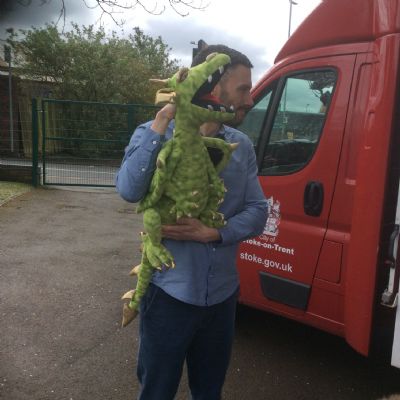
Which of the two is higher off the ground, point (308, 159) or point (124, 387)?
point (308, 159)

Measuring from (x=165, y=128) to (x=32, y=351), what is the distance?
251 cm

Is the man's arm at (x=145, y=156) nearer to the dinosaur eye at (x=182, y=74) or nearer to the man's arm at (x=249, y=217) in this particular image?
the dinosaur eye at (x=182, y=74)

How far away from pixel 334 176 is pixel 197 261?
4.86 feet

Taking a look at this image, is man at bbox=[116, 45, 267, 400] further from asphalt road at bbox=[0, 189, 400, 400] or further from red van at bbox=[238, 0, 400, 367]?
asphalt road at bbox=[0, 189, 400, 400]

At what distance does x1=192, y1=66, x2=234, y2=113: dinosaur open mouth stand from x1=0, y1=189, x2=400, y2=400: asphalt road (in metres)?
2.07

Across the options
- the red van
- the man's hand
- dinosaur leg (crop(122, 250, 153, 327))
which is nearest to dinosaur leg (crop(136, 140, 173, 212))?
the man's hand

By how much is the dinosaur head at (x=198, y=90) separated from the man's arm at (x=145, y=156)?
5 cm

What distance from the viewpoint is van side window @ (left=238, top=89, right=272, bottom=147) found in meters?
3.44

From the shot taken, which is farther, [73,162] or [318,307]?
[73,162]

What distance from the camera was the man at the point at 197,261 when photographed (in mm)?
1695

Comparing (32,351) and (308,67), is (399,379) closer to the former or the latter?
(308,67)

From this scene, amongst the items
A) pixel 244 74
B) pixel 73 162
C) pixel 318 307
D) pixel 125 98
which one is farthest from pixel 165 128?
pixel 125 98

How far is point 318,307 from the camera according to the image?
309 centimetres

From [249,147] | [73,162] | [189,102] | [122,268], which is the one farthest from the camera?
[73,162]
